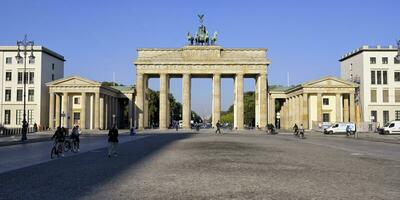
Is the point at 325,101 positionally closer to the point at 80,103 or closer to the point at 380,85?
the point at 380,85

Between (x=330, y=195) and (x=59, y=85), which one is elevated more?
(x=59, y=85)

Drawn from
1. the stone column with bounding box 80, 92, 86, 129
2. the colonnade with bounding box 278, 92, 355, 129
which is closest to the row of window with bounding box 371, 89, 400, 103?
the colonnade with bounding box 278, 92, 355, 129

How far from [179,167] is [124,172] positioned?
2281mm

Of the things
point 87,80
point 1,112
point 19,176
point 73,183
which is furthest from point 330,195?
point 1,112

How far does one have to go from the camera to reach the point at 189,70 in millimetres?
94625

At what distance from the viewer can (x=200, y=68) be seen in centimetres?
9481

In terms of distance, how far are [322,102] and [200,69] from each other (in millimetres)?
26120

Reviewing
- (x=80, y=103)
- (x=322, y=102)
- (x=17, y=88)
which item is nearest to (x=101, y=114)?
(x=80, y=103)

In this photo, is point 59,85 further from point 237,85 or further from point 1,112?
point 237,85

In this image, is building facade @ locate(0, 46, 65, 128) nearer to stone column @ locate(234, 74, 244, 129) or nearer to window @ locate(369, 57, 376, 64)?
stone column @ locate(234, 74, 244, 129)

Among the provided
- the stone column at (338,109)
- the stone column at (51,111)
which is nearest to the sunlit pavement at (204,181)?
the stone column at (51,111)

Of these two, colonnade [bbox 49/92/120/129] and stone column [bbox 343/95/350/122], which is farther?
stone column [bbox 343/95/350/122]

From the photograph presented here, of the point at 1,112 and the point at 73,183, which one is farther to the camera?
the point at 1,112

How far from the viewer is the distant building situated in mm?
92000
